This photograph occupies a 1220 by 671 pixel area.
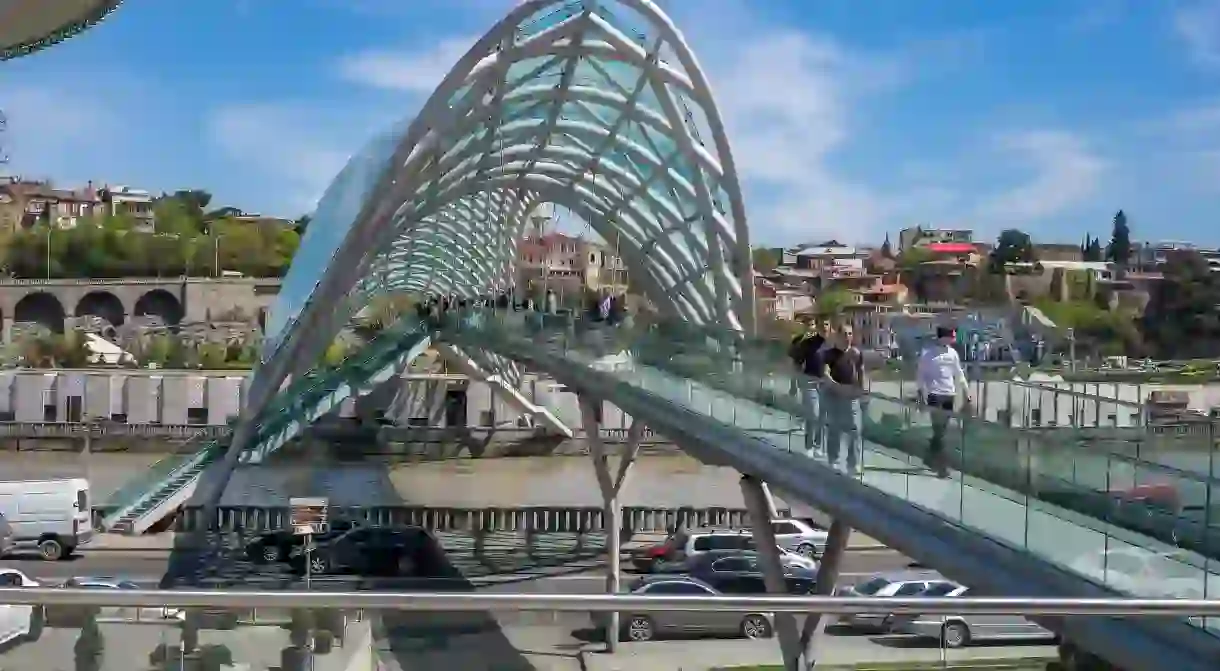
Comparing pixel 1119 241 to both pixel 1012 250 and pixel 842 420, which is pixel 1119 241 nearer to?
pixel 1012 250

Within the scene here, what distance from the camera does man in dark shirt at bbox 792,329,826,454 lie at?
14.4 metres

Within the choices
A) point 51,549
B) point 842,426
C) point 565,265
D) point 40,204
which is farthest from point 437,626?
point 40,204

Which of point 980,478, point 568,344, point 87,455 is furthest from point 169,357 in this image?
point 980,478

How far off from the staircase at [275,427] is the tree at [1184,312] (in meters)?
30.4

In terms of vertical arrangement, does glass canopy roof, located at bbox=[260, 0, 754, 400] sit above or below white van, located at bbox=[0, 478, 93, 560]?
above

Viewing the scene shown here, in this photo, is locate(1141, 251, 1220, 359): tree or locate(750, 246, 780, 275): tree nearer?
locate(1141, 251, 1220, 359): tree

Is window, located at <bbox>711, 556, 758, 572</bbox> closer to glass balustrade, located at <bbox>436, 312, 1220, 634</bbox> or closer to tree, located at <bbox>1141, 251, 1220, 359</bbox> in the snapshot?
glass balustrade, located at <bbox>436, 312, 1220, 634</bbox>

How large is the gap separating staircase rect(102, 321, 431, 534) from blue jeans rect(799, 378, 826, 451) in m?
24.4

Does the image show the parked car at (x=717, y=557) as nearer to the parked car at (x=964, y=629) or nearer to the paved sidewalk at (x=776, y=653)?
the paved sidewalk at (x=776, y=653)

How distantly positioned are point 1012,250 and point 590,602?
357ft

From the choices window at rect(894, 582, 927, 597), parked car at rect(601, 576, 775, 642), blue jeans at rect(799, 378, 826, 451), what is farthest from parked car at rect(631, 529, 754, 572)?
parked car at rect(601, 576, 775, 642)

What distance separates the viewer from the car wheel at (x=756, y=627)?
4621 mm

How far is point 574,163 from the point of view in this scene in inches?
1987

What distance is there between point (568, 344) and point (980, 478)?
70.0 feet
